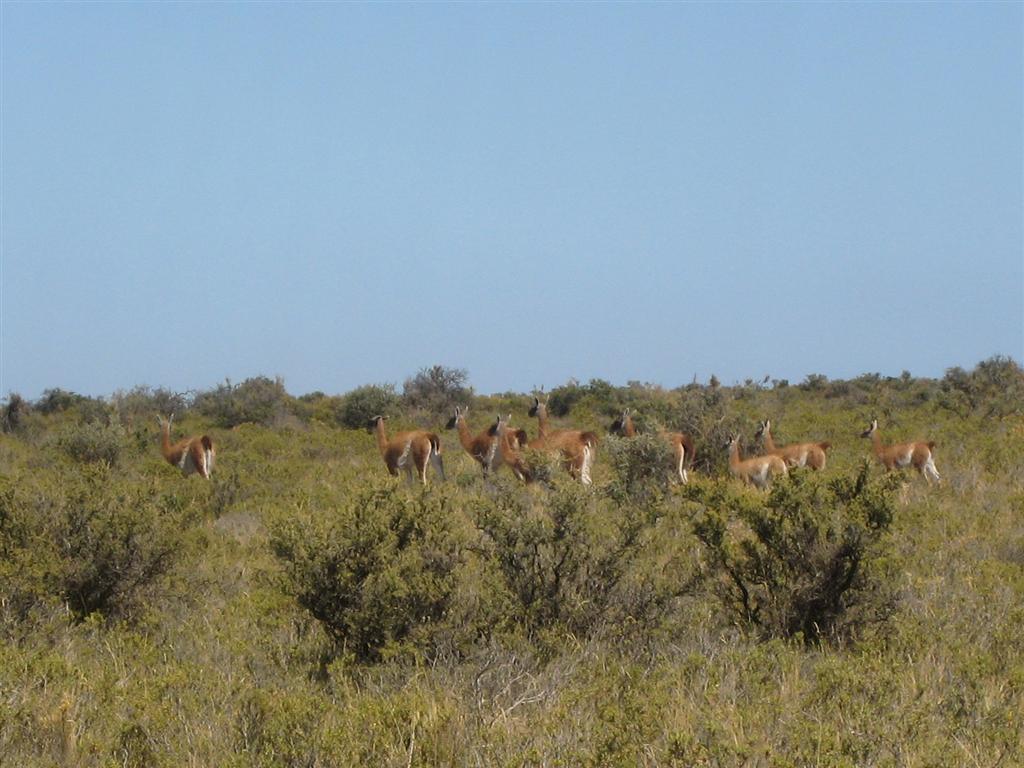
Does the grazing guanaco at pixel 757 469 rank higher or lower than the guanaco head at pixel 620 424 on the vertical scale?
lower

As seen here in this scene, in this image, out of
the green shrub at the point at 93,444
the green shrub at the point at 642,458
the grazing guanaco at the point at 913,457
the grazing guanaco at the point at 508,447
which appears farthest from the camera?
the green shrub at the point at 93,444

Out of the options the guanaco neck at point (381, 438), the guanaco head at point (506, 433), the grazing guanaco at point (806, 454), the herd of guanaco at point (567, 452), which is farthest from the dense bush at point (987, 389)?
the guanaco neck at point (381, 438)

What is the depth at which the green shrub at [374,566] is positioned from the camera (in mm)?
5879

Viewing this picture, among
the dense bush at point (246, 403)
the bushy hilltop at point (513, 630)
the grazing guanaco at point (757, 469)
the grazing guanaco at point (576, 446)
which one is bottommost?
the bushy hilltop at point (513, 630)

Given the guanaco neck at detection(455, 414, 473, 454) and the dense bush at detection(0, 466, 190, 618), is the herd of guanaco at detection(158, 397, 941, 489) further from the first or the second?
the dense bush at detection(0, 466, 190, 618)

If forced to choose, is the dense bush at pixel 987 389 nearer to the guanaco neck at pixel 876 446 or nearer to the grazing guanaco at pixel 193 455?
the guanaco neck at pixel 876 446

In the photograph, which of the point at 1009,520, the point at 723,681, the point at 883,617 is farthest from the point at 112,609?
the point at 1009,520

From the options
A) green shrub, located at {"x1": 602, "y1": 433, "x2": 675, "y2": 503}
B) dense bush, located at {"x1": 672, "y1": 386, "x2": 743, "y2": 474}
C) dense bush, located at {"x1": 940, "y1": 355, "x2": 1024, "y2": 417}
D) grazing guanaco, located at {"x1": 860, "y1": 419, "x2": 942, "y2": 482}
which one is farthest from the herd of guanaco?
dense bush, located at {"x1": 940, "y1": 355, "x2": 1024, "y2": 417}

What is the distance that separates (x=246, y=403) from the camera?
2983cm

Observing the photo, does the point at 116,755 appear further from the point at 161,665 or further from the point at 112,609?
the point at 112,609

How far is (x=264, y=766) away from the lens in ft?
13.3

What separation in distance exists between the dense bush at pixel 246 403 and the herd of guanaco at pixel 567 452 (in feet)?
32.3

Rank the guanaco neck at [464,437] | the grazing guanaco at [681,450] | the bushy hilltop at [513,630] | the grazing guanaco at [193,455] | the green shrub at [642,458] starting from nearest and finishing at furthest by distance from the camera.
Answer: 1. the bushy hilltop at [513,630]
2. the green shrub at [642,458]
3. the grazing guanaco at [681,450]
4. the guanaco neck at [464,437]
5. the grazing guanaco at [193,455]

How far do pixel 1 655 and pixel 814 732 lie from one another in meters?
3.73
